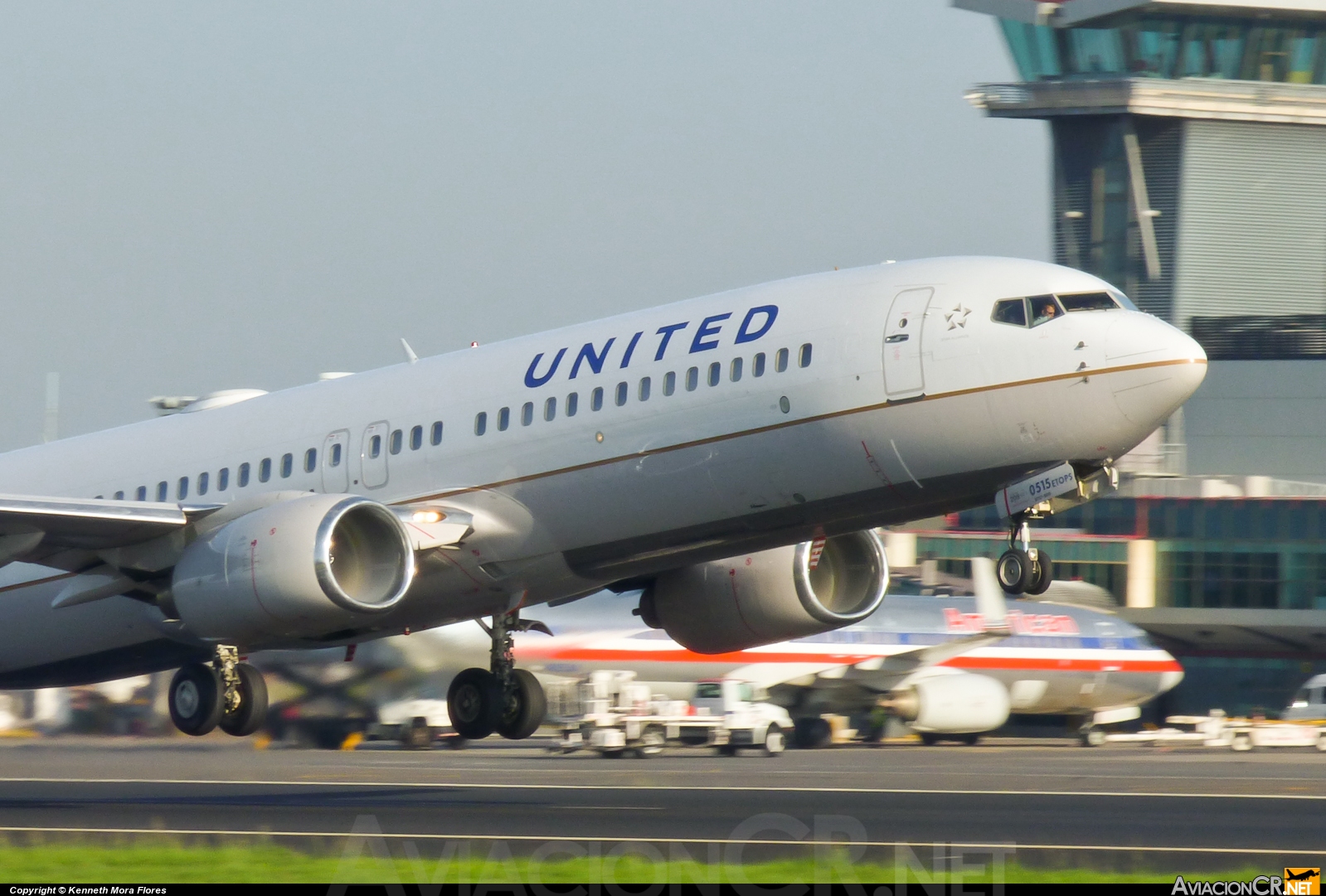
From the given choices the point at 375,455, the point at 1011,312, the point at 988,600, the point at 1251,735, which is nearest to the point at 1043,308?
the point at 1011,312

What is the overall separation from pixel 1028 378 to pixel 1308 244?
93328mm

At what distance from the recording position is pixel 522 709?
29984 mm

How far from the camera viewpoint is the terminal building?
87.8 meters

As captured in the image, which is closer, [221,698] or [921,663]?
[221,698]

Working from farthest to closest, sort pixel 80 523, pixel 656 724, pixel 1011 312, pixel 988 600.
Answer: pixel 988 600
pixel 656 724
pixel 80 523
pixel 1011 312

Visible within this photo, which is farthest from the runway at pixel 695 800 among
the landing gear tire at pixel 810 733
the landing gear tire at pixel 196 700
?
the landing gear tire at pixel 810 733

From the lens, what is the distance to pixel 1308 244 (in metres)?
109

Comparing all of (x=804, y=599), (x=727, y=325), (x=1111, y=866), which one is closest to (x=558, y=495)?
(x=727, y=325)

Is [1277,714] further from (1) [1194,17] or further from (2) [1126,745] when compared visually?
(1) [1194,17]

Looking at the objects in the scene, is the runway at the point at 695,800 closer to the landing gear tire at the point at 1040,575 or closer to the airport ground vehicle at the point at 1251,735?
the airport ground vehicle at the point at 1251,735

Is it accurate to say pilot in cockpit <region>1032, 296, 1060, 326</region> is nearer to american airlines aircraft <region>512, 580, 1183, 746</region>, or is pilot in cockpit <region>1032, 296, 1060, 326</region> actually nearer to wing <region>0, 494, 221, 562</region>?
wing <region>0, 494, 221, 562</region>

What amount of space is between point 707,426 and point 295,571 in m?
6.12

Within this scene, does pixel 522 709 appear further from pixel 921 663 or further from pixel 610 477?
pixel 921 663

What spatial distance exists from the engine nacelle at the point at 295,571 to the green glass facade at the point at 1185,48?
8528cm
